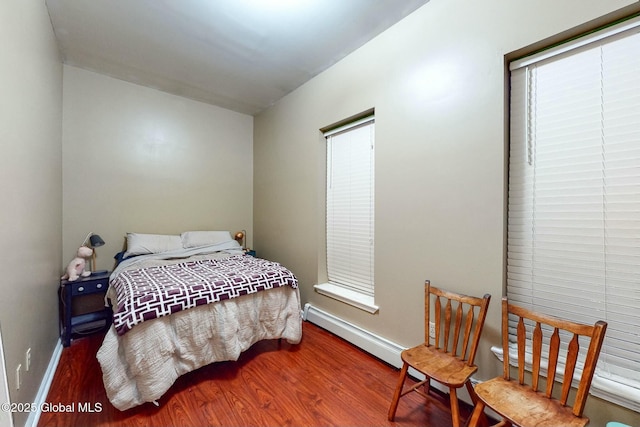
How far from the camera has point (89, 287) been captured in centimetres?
246

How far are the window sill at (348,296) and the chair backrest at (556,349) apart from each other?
1026mm

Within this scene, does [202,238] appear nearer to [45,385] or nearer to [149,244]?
[149,244]

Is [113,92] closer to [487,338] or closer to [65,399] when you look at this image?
[65,399]

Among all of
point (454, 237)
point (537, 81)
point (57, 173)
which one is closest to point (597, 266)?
point (454, 237)

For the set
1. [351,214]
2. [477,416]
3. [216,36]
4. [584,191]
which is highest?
[216,36]

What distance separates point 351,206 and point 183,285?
1633 mm

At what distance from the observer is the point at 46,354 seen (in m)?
1.91

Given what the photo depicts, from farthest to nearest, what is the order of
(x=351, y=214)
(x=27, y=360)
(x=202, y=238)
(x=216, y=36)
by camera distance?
(x=202, y=238) → (x=351, y=214) → (x=216, y=36) → (x=27, y=360)

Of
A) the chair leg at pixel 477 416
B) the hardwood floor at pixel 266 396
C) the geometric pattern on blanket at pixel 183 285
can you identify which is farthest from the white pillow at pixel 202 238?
the chair leg at pixel 477 416

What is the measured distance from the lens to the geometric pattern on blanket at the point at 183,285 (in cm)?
163

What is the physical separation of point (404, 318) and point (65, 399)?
2.39m

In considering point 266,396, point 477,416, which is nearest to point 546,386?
point 477,416

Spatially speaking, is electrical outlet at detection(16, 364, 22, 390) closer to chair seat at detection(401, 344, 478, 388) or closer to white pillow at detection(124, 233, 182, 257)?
white pillow at detection(124, 233, 182, 257)

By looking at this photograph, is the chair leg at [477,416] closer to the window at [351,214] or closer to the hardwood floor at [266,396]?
the hardwood floor at [266,396]
